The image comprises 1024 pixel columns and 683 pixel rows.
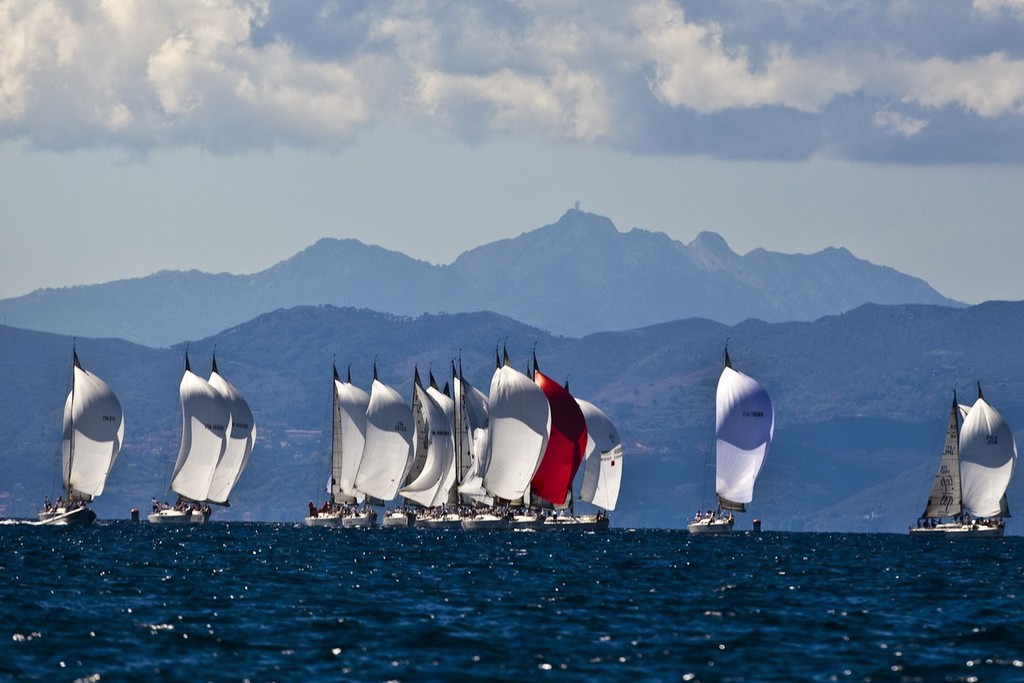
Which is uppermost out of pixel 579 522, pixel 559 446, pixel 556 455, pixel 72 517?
pixel 559 446

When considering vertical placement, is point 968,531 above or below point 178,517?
above

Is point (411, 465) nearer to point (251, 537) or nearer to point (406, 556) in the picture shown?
point (251, 537)

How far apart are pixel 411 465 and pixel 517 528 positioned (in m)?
19.0

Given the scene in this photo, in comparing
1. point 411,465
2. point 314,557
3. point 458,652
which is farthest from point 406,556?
point 411,465

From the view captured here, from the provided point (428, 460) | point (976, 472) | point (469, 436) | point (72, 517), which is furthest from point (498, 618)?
point (428, 460)

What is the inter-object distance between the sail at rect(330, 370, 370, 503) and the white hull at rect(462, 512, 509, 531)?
1794cm

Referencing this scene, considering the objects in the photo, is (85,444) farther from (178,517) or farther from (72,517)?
(178,517)

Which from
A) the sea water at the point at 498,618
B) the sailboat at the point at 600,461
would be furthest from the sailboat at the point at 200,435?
the sea water at the point at 498,618

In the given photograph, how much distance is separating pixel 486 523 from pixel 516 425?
908 centimetres

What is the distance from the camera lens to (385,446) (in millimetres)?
159625

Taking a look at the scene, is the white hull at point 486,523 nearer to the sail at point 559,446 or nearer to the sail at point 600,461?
the sail at point 559,446

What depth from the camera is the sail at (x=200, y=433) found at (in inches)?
6284

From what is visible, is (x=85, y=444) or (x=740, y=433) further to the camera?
(x=85, y=444)

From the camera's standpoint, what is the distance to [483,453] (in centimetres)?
14675
